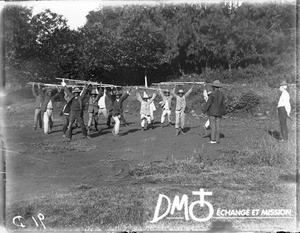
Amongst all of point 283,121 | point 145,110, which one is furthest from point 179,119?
point 283,121

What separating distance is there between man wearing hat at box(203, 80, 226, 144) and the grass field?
1.62ft

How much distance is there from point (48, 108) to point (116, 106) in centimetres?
220

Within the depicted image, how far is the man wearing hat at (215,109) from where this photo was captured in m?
10.0

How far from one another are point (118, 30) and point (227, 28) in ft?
8.64

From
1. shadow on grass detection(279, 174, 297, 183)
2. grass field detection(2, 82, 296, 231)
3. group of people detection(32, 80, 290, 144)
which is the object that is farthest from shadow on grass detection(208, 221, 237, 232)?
group of people detection(32, 80, 290, 144)

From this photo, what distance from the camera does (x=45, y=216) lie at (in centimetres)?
565

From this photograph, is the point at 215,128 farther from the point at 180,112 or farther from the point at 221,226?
the point at 221,226

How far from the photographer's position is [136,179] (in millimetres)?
6758

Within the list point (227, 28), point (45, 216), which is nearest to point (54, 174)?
point (45, 216)

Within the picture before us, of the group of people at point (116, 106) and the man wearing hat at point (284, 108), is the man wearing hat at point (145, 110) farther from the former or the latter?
the man wearing hat at point (284, 108)

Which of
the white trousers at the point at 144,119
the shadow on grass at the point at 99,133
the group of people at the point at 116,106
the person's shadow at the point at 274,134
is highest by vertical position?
the group of people at the point at 116,106

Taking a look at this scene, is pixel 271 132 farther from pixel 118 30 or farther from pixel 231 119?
pixel 118 30

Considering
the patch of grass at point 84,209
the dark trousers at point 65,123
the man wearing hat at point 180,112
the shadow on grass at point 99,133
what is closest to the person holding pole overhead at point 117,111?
the shadow on grass at point 99,133

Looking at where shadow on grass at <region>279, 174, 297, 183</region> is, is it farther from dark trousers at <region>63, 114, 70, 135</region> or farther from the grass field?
dark trousers at <region>63, 114, 70, 135</region>
